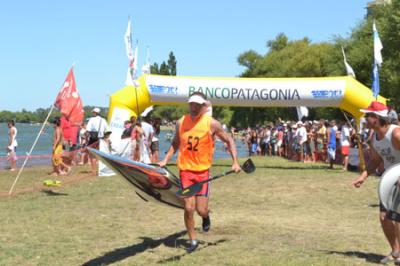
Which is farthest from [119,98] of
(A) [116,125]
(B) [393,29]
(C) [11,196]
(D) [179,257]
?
(B) [393,29]

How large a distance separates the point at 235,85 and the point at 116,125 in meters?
4.09

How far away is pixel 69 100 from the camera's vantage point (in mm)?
15352

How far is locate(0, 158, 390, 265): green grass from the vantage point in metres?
6.88

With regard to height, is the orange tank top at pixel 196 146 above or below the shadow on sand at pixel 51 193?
above

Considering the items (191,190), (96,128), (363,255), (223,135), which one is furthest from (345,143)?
(191,190)

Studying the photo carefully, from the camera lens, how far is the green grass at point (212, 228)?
6875 mm

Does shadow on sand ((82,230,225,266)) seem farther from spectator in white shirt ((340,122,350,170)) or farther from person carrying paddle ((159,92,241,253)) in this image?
spectator in white shirt ((340,122,350,170))

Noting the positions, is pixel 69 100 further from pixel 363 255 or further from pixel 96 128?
pixel 363 255

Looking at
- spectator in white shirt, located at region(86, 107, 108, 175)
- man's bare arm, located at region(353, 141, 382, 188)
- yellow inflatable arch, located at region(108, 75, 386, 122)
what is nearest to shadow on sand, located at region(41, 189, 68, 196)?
spectator in white shirt, located at region(86, 107, 108, 175)

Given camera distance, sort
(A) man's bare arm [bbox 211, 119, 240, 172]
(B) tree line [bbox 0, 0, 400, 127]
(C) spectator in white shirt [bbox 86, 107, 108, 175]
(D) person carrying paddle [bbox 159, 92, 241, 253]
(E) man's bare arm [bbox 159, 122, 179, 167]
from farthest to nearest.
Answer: (B) tree line [bbox 0, 0, 400, 127] → (C) spectator in white shirt [bbox 86, 107, 108, 175] → (E) man's bare arm [bbox 159, 122, 179, 167] → (A) man's bare arm [bbox 211, 119, 240, 172] → (D) person carrying paddle [bbox 159, 92, 241, 253]

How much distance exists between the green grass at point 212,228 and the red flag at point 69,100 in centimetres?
221

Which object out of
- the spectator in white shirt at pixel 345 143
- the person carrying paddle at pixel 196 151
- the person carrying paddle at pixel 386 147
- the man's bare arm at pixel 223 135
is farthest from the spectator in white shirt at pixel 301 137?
the person carrying paddle at pixel 386 147

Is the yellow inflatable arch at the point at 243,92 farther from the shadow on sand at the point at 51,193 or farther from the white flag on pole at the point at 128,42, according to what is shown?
the shadow on sand at the point at 51,193

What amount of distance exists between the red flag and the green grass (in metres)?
2.21
